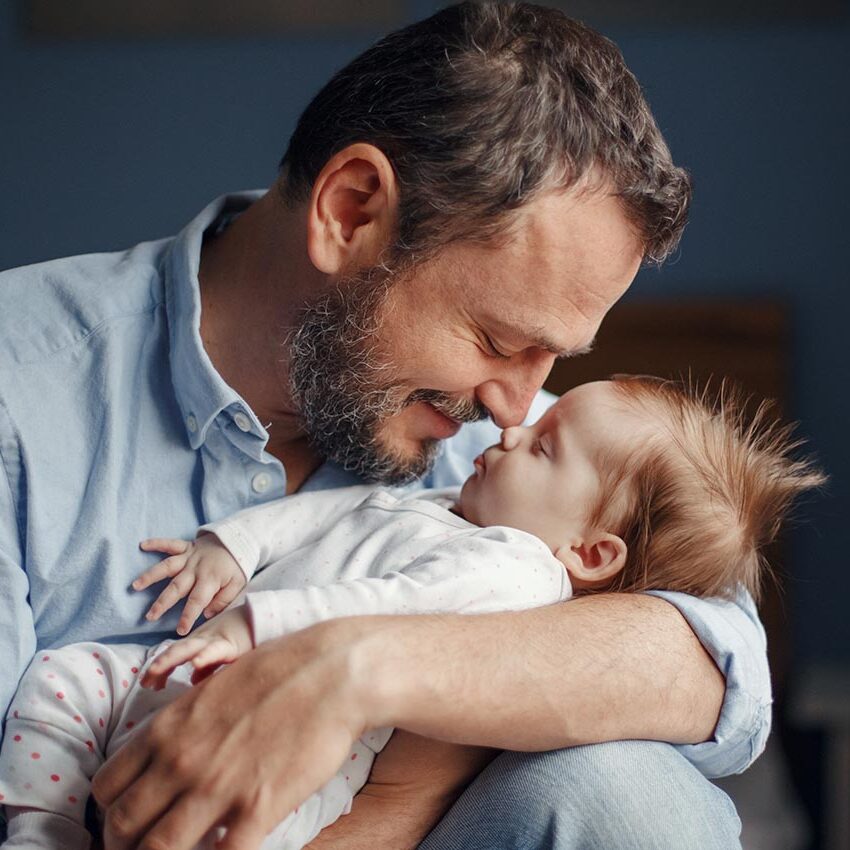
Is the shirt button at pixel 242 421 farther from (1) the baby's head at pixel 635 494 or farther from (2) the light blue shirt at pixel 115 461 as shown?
(1) the baby's head at pixel 635 494

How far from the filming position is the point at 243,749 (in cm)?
111

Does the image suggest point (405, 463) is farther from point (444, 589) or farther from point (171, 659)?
point (171, 659)

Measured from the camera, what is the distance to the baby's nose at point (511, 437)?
1527mm

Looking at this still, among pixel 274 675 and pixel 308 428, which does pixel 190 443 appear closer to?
pixel 308 428

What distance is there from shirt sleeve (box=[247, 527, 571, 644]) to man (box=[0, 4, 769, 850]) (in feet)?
0.18

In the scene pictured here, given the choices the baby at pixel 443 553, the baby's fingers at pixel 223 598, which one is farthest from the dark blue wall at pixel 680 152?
the baby's fingers at pixel 223 598

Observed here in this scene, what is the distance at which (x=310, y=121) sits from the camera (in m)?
1.55

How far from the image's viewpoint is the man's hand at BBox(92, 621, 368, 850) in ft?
3.62

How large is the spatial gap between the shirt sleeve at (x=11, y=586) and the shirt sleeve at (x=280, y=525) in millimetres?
212

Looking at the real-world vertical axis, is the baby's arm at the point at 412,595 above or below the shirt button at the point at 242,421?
below

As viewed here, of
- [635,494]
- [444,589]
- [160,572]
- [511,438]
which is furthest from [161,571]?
[635,494]

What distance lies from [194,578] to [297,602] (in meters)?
0.22

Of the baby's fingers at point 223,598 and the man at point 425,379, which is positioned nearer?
the man at point 425,379

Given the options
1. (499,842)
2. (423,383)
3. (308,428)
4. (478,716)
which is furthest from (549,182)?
(499,842)
